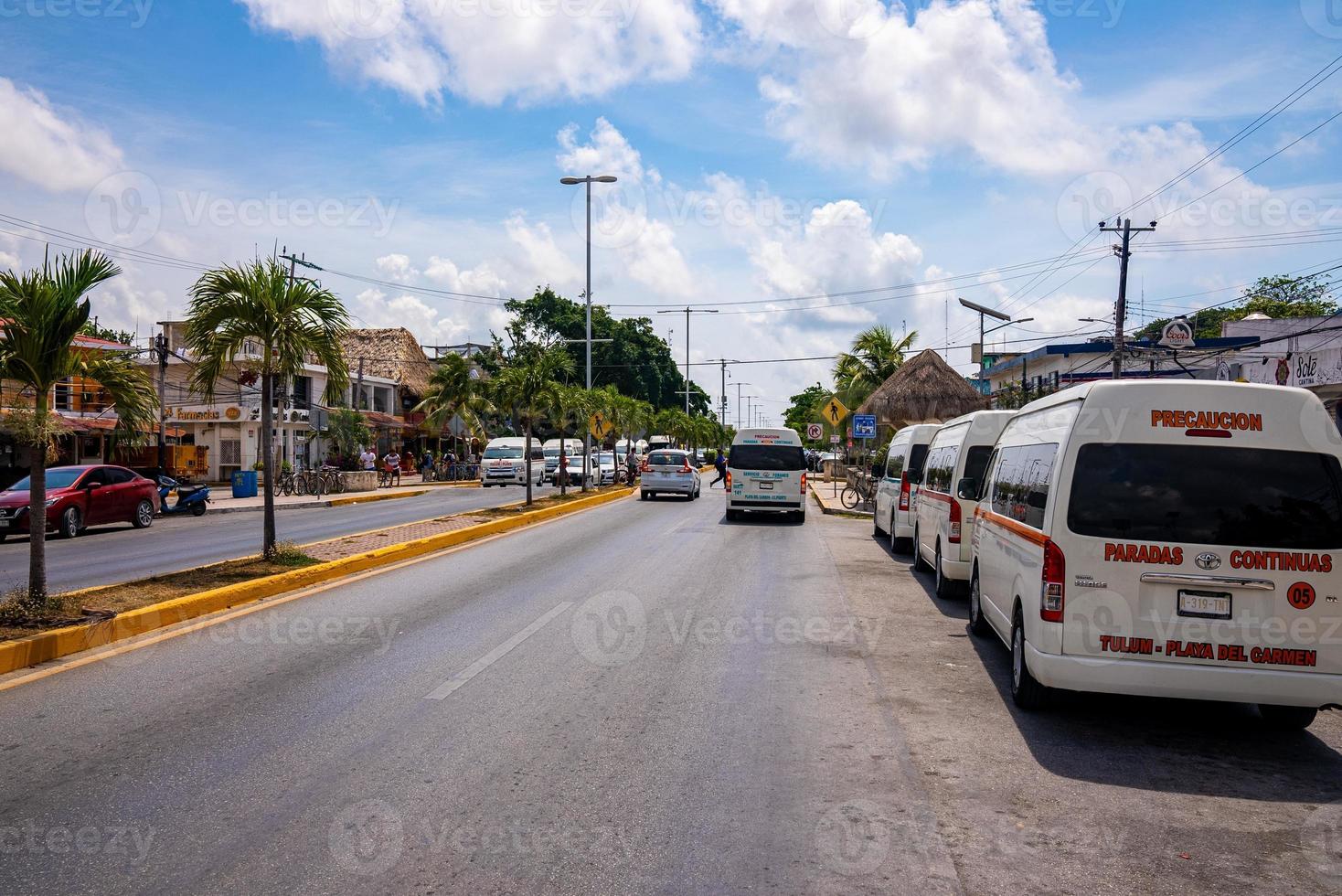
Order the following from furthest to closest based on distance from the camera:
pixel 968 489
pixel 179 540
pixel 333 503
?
pixel 333 503
pixel 179 540
pixel 968 489

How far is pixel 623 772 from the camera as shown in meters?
5.43

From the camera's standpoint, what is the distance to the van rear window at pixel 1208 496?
613 centimetres

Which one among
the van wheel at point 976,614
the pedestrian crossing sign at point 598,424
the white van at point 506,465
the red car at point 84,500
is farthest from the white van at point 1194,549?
the white van at point 506,465

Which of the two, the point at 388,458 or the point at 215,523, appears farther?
the point at 388,458

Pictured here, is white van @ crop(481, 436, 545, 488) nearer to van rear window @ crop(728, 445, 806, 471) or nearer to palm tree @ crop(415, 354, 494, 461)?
palm tree @ crop(415, 354, 494, 461)

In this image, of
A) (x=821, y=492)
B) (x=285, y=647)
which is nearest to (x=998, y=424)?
(x=285, y=647)

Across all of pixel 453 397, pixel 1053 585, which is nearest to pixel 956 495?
pixel 1053 585

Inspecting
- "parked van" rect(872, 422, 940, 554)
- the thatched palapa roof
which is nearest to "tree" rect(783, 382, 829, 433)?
the thatched palapa roof

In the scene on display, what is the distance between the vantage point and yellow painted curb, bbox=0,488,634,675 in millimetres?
7859

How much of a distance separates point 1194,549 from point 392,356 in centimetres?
5855

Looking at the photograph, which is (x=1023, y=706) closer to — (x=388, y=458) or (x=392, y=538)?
(x=392, y=538)

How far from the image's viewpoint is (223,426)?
139 feet

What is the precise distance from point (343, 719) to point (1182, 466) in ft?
18.2

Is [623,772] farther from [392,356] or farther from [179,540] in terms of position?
[392,356]
